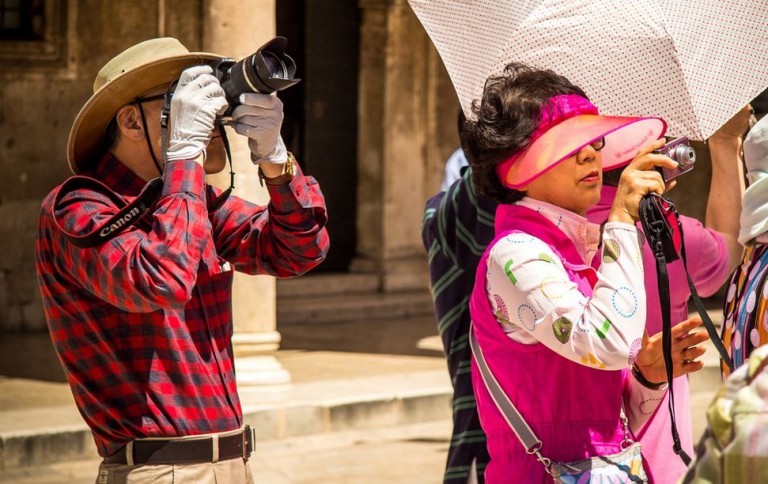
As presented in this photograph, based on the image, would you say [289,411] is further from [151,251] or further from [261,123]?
[151,251]

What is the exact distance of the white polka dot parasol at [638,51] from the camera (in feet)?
10.5

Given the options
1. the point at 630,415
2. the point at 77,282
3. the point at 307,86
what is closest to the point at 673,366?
the point at 630,415

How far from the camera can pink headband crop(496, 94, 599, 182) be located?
9.27 ft

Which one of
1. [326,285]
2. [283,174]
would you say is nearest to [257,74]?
[283,174]

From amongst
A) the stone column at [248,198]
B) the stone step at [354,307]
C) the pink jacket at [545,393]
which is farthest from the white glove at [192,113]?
the stone step at [354,307]

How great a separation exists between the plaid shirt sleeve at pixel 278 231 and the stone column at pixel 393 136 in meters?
9.63

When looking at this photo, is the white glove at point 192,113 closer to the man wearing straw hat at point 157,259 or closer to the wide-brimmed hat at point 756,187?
the man wearing straw hat at point 157,259

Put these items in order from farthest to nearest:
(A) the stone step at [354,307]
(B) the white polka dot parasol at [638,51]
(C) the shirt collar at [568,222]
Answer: (A) the stone step at [354,307] → (B) the white polka dot parasol at [638,51] → (C) the shirt collar at [568,222]

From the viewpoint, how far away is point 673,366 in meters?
2.73

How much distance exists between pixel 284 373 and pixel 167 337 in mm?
4976

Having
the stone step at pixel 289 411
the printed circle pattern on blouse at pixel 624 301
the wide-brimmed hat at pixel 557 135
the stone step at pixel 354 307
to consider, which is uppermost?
the wide-brimmed hat at pixel 557 135

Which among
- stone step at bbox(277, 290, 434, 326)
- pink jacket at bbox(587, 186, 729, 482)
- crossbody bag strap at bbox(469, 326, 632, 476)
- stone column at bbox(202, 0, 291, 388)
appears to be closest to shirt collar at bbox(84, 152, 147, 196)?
crossbody bag strap at bbox(469, 326, 632, 476)

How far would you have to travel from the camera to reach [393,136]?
42.6 feet

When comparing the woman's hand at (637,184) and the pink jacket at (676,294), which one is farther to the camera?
the pink jacket at (676,294)
